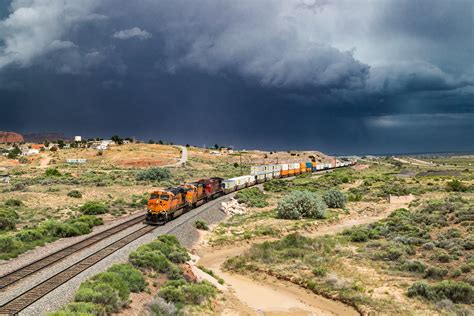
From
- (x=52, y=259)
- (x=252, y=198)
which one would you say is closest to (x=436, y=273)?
(x=52, y=259)

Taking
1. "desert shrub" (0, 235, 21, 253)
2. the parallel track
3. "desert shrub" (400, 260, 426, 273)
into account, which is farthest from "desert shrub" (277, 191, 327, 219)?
"desert shrub" (0, 235, 21, 253)

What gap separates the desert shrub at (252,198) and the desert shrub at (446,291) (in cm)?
3590

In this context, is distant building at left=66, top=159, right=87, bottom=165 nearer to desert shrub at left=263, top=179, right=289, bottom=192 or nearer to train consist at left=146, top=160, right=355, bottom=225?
train consist at left=146, top=160, right=355, bottom=225

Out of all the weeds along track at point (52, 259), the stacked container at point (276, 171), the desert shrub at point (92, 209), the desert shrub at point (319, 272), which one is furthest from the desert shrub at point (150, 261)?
the stacked container at point (276, 171)

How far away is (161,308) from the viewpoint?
17.3 metres

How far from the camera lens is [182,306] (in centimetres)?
1861

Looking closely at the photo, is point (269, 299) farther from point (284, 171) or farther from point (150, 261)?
point (284, 171)

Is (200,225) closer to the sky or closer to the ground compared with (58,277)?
closer to the ground

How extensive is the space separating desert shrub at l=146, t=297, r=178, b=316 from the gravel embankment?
134 inches

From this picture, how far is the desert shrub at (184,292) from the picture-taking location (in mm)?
19219

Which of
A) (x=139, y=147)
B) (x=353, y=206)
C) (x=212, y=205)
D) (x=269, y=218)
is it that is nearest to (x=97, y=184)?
(x=212, y=205)

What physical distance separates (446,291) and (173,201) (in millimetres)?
24678

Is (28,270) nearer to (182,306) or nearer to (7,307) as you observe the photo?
(7,307)

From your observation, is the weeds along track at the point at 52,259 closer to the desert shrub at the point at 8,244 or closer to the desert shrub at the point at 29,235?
the desert shrub at the point at 8,244
